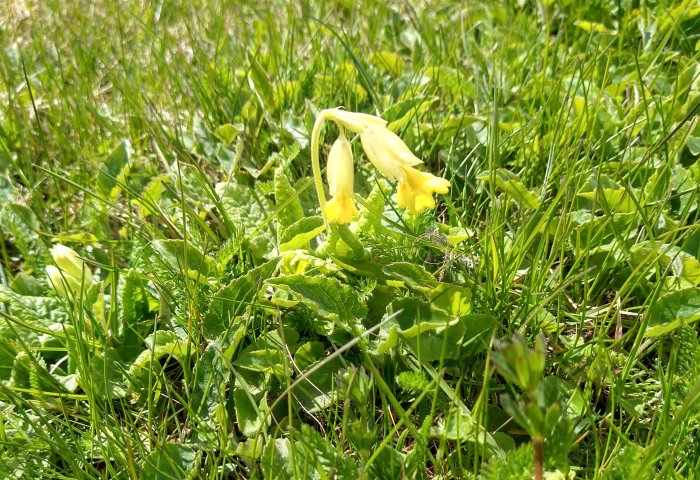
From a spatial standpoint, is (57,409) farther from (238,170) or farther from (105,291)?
(238,170)

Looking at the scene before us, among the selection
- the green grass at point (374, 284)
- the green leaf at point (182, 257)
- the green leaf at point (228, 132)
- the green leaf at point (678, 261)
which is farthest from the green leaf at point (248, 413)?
the green leaf at point (228, 132)

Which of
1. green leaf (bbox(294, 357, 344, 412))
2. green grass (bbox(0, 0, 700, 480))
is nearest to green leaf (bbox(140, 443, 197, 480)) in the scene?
green grass (bbox(0, 0, 700, 480))

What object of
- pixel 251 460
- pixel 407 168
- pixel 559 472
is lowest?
pixel 559 472

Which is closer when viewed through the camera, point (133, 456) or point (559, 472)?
point (559, 472)

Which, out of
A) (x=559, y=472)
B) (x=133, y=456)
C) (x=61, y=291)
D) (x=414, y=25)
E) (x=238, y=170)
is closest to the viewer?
A: (x=559, y=472)

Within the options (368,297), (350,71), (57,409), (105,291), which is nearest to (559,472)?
(368,297)

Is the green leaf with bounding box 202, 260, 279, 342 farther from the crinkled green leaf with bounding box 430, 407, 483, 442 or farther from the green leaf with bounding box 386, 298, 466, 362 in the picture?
the crinkled green leaf with bounding box 430, 407, 483, 442

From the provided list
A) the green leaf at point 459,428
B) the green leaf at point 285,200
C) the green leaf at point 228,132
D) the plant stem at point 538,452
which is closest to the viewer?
the plant stem at point 538,452

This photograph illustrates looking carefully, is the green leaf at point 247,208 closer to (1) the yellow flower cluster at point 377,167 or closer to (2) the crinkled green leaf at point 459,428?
(1) the yellow flower cluster at point 377,167
